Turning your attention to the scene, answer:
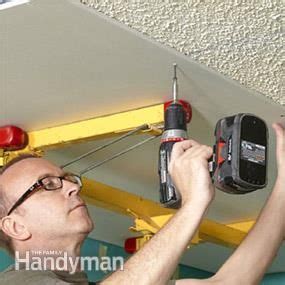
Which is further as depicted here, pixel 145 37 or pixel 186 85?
pixel 186 85

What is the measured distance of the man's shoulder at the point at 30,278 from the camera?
1517 mm

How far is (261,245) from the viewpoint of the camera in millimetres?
1787

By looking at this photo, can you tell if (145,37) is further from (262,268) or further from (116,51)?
(262,268)

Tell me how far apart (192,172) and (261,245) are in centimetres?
37

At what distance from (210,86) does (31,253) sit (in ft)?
2.73

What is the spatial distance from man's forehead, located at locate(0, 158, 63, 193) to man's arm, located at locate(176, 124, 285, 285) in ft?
1.52

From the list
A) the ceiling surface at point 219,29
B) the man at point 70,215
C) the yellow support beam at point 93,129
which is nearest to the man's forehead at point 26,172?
the man at point 70,215

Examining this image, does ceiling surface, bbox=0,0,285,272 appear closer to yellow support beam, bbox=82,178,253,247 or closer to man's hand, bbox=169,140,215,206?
yellow support beam, bbox=82,178,253,247

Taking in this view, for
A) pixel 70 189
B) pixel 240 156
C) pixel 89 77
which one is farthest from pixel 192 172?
pixel 89 77

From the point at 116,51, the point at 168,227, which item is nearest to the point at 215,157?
the point at 168,227

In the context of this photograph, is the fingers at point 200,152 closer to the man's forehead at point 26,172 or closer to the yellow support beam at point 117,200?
the man's forehead at point 26,172

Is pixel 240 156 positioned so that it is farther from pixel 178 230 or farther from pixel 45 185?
pixel 45 185

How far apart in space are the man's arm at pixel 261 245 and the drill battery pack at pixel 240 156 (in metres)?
0.11

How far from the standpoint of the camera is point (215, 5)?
182 cm
